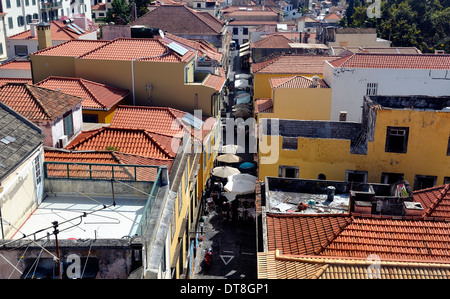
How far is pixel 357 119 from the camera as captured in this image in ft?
111

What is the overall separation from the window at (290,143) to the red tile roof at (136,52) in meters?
10.4

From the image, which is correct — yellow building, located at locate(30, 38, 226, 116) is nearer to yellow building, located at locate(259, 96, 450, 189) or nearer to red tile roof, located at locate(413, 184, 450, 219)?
yellow building, located at locate(259, 96, 450, 189)

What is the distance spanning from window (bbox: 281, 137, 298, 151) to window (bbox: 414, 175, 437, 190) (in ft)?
20.8

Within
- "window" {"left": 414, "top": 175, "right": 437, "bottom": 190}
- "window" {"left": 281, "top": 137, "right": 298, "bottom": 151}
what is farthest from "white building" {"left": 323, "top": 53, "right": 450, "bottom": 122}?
"window" {"left": 281, "top": 137, "right": 298, "bottom": 151}

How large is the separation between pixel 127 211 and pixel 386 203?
9680 millimetres

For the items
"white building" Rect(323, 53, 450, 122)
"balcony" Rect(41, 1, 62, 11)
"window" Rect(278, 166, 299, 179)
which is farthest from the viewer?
"balcony" Rect(41, 1, 62, 11)

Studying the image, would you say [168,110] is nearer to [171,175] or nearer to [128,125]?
[128,125]

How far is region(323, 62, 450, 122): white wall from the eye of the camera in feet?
107

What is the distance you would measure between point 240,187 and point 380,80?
43.6 feet

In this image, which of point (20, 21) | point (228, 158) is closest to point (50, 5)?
point (20, 21)

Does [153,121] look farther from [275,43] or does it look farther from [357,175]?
[275,43]

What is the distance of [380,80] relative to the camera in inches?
1297
